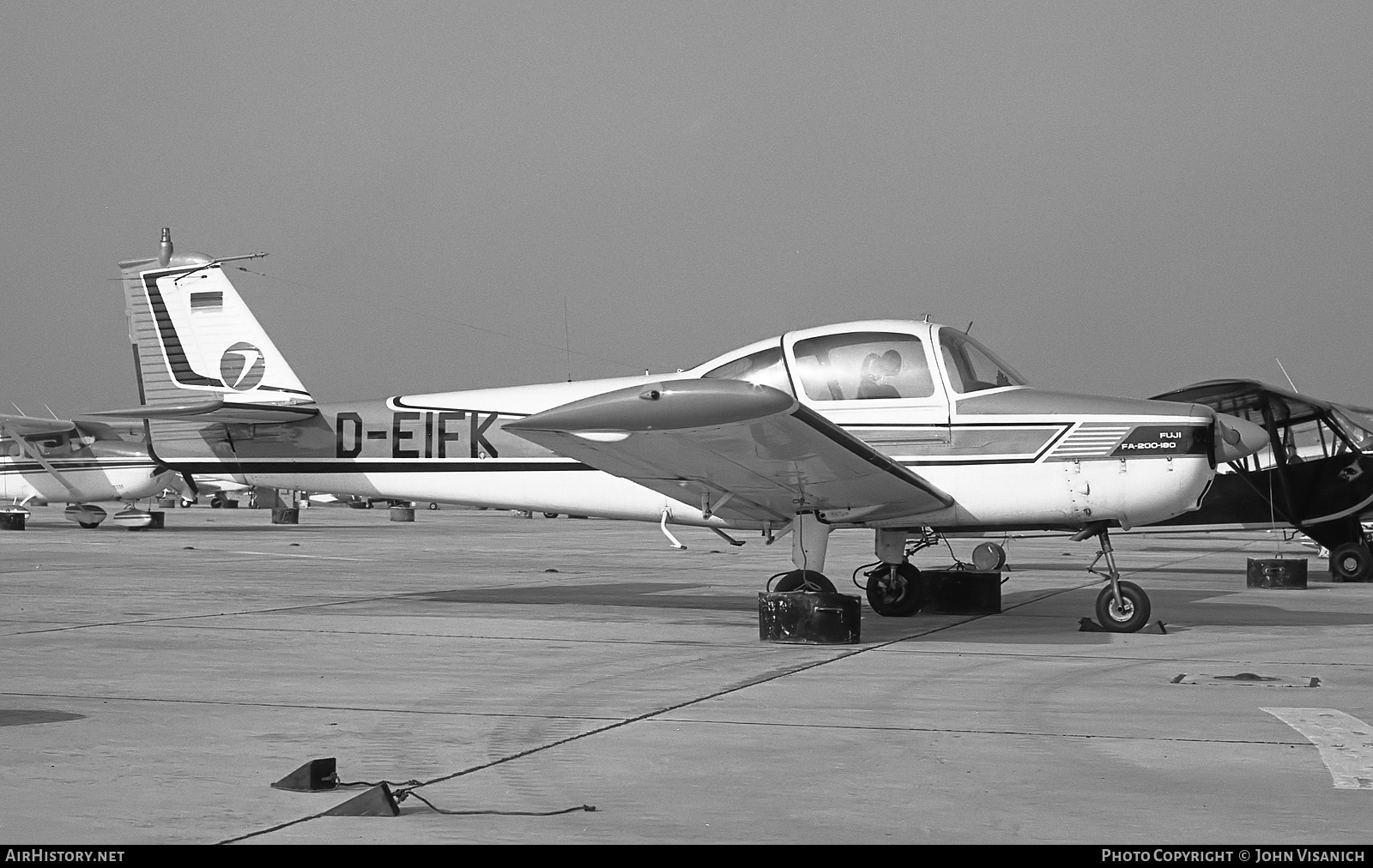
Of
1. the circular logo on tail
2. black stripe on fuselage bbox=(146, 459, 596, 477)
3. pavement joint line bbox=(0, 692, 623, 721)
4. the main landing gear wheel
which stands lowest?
pavement joint line bbox=(0, 692, 623, 721)

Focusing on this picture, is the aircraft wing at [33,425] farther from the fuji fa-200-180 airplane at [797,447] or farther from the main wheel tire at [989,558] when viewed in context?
the main wheel tire at [989,558]

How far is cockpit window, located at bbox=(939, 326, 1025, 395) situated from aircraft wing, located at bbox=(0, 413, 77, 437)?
92.3 feet

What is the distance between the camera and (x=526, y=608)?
11383mm

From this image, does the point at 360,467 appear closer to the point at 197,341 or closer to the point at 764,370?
the point at 197,341

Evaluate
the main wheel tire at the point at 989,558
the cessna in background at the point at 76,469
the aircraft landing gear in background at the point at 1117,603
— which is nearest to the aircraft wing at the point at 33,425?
the cessna in background at the point at 76,469

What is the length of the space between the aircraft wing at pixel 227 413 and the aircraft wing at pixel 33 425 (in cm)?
2282

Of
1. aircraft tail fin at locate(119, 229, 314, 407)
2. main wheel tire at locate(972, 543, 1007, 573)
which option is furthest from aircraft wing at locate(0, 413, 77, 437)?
main wheel tire at locate(972, 543, 1007, 573)

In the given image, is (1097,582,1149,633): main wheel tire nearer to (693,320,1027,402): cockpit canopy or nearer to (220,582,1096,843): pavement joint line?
(220,582,1096,843): pavement joint line

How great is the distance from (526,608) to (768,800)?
7332 millimetres

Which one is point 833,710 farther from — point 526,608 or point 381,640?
point 526,608

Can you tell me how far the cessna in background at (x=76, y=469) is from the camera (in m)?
32.0

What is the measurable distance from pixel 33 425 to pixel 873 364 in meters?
28.5

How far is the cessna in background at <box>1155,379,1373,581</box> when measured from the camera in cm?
1655
